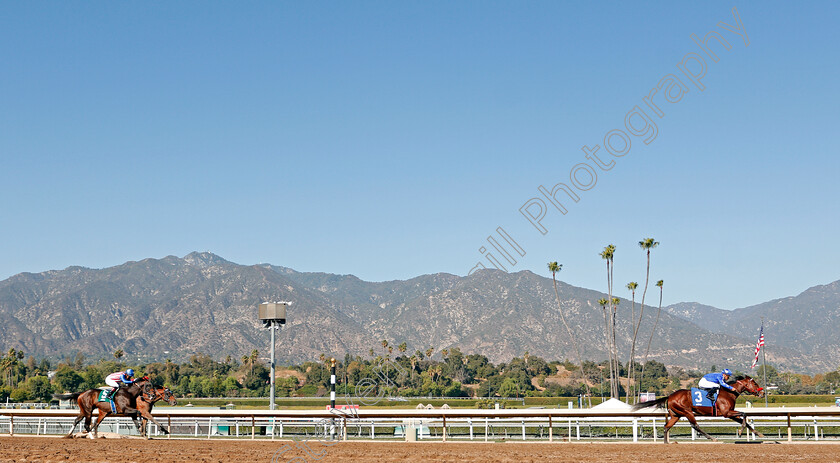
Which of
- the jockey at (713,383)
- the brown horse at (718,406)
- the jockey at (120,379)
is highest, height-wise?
the jockey at (120,379)

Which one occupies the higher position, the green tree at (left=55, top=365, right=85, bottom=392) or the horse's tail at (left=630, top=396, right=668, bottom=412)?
the horse's tail at (left=630, top=396, right=668, bottom=412)

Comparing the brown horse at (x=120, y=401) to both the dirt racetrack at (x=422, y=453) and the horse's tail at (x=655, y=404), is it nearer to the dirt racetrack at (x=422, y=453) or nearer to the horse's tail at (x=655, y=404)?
the dirt racetrack at (x=422, y=453)

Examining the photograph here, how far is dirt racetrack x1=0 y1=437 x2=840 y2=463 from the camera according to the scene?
1480 cm

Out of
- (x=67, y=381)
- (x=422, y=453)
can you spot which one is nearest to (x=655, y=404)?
(x=422, y=453)

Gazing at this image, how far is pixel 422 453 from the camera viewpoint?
16344mm

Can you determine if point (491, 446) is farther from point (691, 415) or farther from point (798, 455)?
point (798, 455)

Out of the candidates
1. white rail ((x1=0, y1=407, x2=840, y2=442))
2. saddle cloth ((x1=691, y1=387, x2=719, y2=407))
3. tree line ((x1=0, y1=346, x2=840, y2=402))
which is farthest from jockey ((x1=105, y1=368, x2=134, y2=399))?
tree line ((x1=0, y1=346, x2=840, y2=402))

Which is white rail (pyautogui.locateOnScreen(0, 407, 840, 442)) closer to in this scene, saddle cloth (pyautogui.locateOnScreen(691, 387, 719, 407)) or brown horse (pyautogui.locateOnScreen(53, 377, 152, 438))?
saddle cloth (pyautogui.locateOnScreen(691, 387, 719, 407))

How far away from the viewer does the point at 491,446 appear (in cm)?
1898

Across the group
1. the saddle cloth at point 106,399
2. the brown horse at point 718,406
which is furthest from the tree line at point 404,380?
the brown horse at point 718,406

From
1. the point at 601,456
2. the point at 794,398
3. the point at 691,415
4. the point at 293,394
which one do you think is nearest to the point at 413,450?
the point at 601,456

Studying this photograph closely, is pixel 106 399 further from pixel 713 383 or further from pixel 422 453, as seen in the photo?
pixel 713 383

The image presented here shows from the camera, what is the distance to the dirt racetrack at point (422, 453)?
583 inches

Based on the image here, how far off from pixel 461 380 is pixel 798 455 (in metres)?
146
